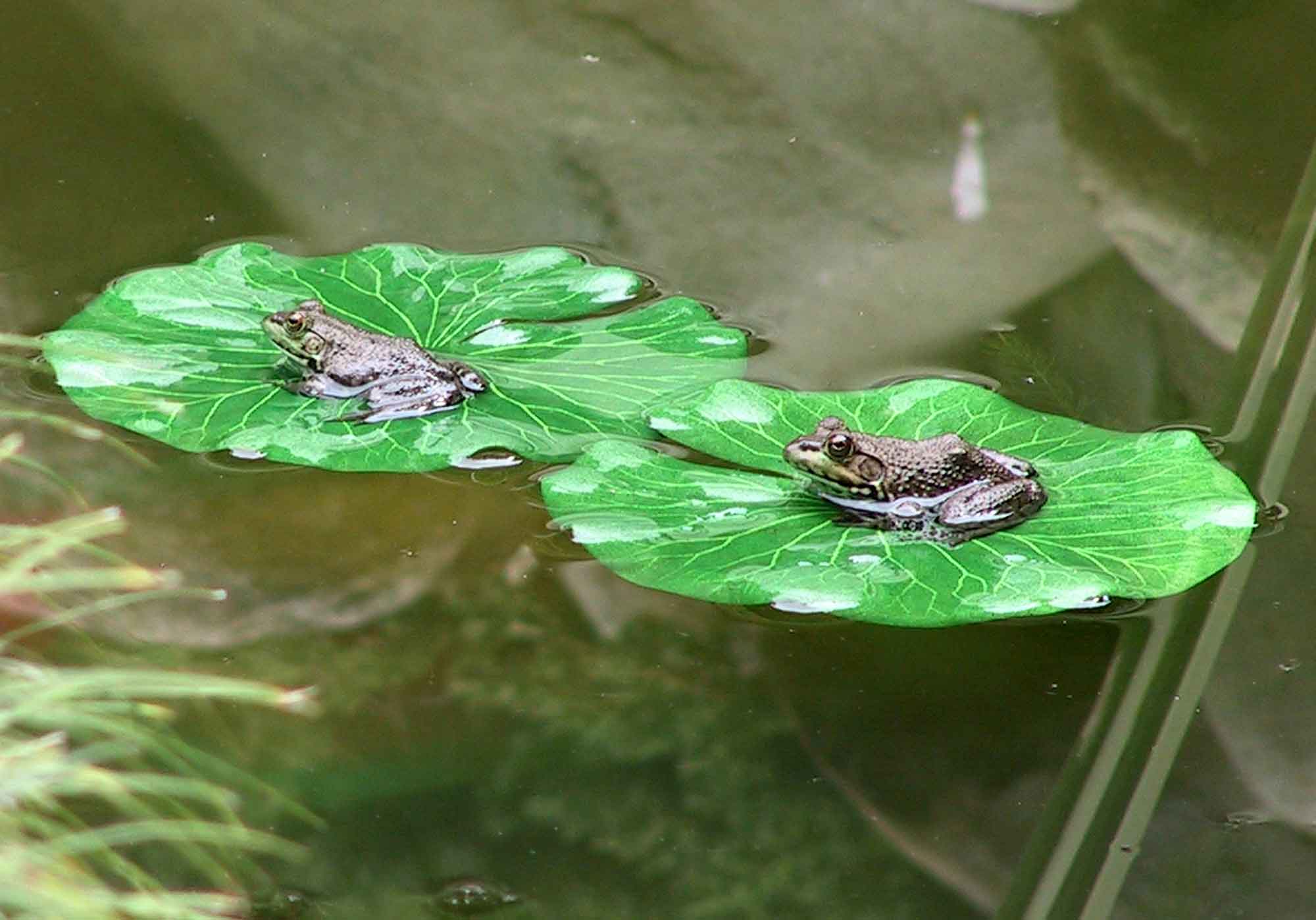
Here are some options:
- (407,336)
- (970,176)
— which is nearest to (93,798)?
(407,336)

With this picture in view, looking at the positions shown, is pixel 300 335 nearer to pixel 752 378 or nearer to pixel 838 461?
pixel 752 378

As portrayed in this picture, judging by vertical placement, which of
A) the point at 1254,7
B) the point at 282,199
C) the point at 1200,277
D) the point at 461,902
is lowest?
the point at 461,902

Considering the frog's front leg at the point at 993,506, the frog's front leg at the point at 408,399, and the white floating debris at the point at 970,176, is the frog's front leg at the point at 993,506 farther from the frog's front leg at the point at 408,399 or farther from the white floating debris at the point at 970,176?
the white floating debris at the point at 970,176

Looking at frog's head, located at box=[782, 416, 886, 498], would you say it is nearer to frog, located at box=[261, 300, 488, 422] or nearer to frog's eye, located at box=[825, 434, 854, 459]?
frog's eye, located at box=[825, 434, 854, 459]

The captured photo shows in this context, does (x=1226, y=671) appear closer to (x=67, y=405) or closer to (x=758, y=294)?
(x=758, y=294)

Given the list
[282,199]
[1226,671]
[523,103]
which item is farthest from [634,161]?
[1226,671]

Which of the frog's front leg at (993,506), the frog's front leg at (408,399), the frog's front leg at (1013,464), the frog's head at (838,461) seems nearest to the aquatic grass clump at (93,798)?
the frog's front leg at (408,399)

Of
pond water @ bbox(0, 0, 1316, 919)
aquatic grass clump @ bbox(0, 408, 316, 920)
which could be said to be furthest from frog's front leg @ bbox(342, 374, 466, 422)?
aquatic grass clump @ bbox(0, 408, 316, 920)

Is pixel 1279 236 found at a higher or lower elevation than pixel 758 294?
higher
